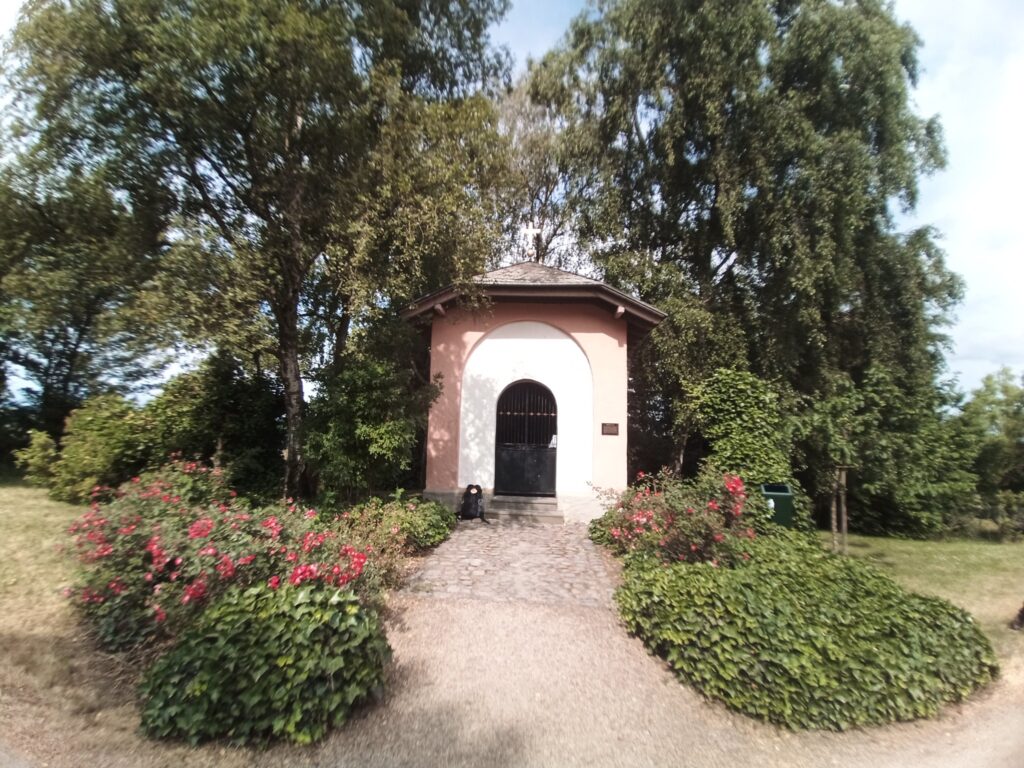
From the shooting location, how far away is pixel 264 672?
12.0ft

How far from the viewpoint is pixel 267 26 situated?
288 inches

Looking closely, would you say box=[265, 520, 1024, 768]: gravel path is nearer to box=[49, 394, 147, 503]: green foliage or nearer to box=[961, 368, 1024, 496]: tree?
box=[49, 394, 147, 503]: green foliage

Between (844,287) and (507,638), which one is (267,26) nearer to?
(507,638)

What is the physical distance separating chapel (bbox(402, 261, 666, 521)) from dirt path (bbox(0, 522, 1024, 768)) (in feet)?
17.5

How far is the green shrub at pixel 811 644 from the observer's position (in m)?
4.15

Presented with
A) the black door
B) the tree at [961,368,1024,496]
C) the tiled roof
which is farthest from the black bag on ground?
the tree at [961,368,1024,496]

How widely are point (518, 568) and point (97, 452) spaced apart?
291 inches

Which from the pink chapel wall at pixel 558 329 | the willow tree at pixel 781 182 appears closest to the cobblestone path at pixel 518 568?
the pink chapel wall at pixel 558 329

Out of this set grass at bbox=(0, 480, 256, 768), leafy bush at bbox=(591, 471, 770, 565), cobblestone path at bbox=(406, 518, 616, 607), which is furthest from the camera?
cobblestone path at bbox=(406, 518, 616, 607)

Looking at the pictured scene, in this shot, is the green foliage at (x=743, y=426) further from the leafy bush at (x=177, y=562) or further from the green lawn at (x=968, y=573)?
the leafy bush at (x=177, y=562)

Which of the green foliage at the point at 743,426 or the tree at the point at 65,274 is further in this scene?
the green foliage at the point at 743,426

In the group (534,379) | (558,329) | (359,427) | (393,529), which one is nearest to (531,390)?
(534,379)

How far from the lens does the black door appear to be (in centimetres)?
1162

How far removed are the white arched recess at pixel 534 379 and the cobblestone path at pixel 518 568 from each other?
1572 mm
